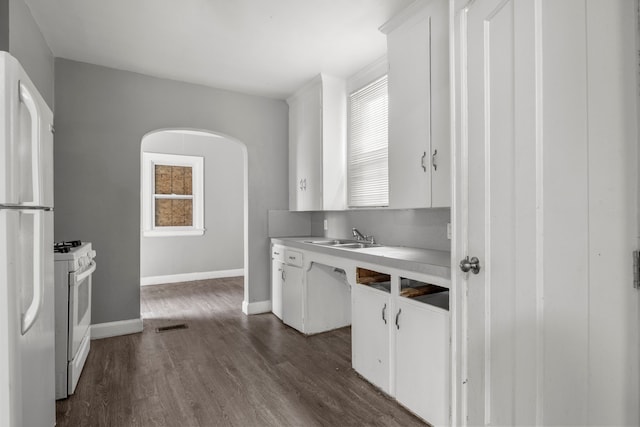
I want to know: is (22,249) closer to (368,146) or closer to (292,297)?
(292,297)

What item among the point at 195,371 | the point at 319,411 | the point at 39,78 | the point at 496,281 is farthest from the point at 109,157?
the point at 496,281

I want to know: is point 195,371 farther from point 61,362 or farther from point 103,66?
point 103,66

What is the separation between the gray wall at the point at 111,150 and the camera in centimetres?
311

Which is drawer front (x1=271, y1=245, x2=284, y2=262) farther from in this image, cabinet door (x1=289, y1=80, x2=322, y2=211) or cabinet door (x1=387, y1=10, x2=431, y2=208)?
cabinet door (x1=387, y1=10, x2=431, y2=208)

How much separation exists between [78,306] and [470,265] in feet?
8.31

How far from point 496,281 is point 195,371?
7.38 feet

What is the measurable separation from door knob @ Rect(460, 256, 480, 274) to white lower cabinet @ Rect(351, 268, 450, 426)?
1.41 feet

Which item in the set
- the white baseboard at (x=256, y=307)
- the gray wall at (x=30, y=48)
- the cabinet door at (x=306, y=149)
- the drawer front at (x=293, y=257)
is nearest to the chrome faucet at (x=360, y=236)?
the cabinet door at (x=306, y=149)

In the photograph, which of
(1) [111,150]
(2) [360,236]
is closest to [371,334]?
(2) [360,236]

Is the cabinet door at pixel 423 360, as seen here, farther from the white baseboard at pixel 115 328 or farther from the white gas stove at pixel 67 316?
the white baseboard at pixel 115 328

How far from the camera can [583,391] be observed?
97cm

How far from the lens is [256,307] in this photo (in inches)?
158

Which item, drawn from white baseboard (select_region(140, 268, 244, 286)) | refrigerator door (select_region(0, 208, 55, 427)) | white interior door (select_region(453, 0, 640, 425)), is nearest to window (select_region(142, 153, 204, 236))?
white baseboard (select_region(140, 268, 244, 286))

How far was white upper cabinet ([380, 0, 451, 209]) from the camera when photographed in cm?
217
